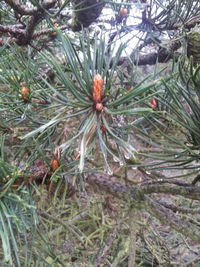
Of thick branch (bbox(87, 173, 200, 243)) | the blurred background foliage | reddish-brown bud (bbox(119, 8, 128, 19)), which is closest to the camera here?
the blurred background foliage

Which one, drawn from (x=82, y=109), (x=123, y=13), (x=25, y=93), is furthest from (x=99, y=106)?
(x=123, y=13)

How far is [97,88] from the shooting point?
1.11ft

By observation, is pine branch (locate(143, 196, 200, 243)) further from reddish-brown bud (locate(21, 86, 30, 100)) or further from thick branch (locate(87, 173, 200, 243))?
reddish-brown bud (locate(21, 86, 30, 100))

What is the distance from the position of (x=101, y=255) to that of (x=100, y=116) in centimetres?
44

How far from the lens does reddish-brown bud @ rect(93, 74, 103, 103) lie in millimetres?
333

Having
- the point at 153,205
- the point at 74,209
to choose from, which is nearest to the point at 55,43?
the point at 153,205

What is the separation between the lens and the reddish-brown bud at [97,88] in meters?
0.33

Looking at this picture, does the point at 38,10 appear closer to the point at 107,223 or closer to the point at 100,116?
the point at 100,116

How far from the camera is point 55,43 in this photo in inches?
31.4

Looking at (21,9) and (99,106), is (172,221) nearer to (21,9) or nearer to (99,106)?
(99,106)

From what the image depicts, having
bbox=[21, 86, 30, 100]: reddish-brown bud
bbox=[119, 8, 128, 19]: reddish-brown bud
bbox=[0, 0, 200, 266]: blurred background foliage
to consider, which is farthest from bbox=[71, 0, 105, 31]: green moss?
bbox=[119, 8, 128, 19]: reddish-brown bud

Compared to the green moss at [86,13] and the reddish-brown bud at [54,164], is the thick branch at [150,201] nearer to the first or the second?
the reddish-brown bud at [54,164]

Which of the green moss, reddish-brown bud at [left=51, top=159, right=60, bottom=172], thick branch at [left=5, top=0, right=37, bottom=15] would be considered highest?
thick branch at [left=5, top=0, right=37, bottom=15]

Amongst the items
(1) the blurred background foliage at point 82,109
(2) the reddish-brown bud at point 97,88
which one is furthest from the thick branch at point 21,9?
(2) the reddish-brown bud at point 97,88
